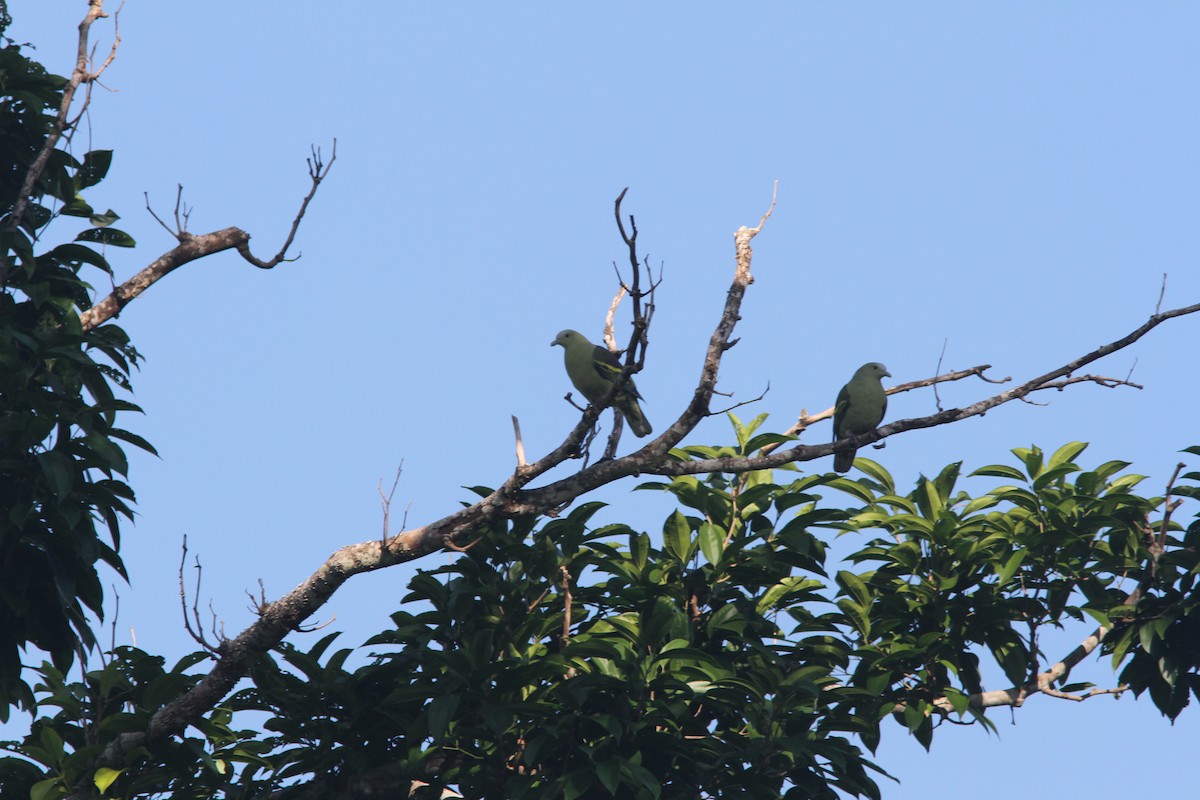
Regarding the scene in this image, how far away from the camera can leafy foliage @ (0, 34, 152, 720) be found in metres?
6.71

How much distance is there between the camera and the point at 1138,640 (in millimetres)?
7480

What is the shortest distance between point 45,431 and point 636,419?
417 cm

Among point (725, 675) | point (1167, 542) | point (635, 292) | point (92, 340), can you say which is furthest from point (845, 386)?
point (92, 340)

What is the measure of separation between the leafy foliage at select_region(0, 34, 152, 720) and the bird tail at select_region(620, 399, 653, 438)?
342 centimetres

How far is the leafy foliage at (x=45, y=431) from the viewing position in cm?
671

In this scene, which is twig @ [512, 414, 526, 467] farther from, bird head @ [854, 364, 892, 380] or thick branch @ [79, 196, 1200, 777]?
bird head @ [854, 364, 892, 380]

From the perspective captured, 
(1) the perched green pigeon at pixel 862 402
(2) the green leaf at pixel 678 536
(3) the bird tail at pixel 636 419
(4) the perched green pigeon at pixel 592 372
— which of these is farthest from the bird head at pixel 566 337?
A: (2) the green leaf at pixel 678 536

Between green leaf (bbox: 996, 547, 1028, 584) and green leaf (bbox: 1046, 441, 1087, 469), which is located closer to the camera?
green leaf (bbox: 996, 547, 1028, 584)

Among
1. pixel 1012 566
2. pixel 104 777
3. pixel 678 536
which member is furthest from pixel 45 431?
pixel 1012 566

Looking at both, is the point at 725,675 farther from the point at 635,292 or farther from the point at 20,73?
the point at 20,73

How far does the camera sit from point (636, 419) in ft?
30.6

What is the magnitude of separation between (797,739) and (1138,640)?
8.40 ft

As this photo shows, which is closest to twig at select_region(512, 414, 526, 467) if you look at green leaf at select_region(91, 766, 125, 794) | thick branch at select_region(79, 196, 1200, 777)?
thick branch at select_region(79, 196, 1200, 777)

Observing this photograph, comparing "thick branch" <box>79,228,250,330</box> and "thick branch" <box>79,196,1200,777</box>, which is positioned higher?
"thick branch" <box>79,228,250,330</box>
